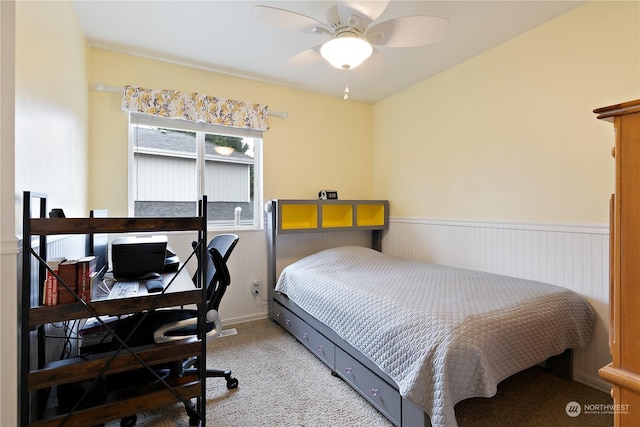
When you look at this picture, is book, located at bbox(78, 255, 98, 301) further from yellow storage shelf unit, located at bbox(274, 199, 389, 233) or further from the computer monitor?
yellow storage shelf unit, located at bbox(274, 199, 389, 233)

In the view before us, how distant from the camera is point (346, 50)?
1.74 m

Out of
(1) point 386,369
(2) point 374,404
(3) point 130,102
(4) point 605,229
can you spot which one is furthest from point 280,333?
(4) point 605,229

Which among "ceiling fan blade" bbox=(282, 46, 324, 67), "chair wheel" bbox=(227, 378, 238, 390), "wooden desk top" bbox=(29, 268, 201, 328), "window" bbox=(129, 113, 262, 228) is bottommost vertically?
"chair wheel" bbox=(227, 378, 238, 390)

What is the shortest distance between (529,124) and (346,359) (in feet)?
7.23

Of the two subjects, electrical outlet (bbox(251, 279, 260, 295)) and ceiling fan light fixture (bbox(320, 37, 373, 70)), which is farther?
electrical outlet (bbox(251, 279, 260, 295))

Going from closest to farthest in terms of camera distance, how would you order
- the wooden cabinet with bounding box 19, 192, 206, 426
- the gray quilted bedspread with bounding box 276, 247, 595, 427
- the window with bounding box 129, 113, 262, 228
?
the wooden cabinet with bounding box 19, 192, 206, 426, the gray quilted bedspread with bounding box 276, 247, 595, 427, the window with bounding box 129, 113, 262, 228

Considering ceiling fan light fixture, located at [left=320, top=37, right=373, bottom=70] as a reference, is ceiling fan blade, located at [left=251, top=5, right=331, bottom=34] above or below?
above

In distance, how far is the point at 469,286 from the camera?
2.05 meters

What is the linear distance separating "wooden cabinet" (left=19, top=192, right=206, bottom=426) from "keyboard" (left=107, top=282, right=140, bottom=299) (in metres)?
0.13

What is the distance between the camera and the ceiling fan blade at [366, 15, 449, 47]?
63.0 inches

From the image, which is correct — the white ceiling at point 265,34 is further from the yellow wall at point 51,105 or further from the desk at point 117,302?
the desk at point 117,302

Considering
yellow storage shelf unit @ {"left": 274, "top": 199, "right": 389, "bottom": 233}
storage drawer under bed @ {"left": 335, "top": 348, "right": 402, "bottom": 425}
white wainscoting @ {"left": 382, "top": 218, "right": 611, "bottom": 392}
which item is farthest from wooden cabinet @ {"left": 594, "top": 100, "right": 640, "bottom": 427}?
yellow storage shelf unit @ {"left": 274, "top": 199, "right": 389, "bottom": 233}

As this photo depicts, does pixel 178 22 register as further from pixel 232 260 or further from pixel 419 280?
pixel 419 280

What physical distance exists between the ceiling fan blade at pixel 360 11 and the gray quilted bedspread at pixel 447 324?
1593mm
